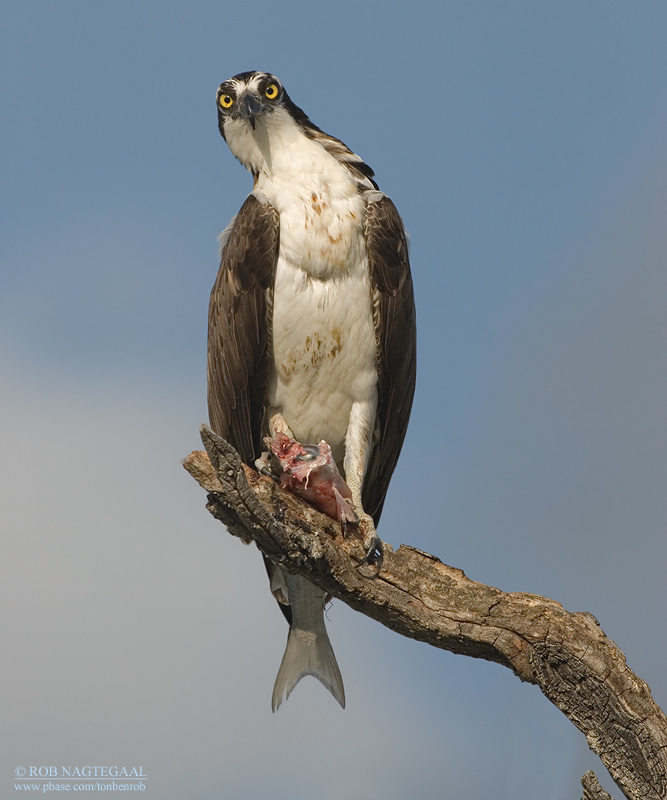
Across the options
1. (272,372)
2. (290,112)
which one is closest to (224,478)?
(272,372)

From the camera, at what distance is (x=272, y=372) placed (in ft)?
22.9

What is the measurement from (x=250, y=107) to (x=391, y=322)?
6.23 feet

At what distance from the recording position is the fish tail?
274 inches

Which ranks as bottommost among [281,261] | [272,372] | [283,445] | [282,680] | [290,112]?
[282,680]

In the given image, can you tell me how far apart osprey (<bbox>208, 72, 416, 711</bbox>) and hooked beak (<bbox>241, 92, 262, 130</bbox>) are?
0.4 inches

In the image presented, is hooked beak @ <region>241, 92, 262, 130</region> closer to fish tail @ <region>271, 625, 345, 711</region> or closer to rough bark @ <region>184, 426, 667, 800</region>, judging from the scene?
rough bark @ <region>184, 426, 667, 800</region>

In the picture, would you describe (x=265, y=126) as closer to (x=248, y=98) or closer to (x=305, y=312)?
(x=248, y=98)

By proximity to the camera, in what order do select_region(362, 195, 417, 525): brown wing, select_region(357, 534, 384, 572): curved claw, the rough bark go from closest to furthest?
1. the rough bark
2. select_region(357, 534, 384, 572): curved claw
3. select_region(362, 195, 417, 525): brown wing

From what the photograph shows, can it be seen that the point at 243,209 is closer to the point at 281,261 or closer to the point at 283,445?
the point at 281,261

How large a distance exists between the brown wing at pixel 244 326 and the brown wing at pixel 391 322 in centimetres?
73

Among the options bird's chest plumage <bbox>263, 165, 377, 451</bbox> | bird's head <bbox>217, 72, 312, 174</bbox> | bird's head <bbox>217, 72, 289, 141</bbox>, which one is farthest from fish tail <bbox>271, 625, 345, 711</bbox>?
bird's head <bbox>217, 72, 289, 141</bbox>

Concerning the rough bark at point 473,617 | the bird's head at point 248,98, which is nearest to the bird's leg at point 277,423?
the rough bark at point 473,617

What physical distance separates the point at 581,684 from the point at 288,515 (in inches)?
74.5

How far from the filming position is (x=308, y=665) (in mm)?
7023
